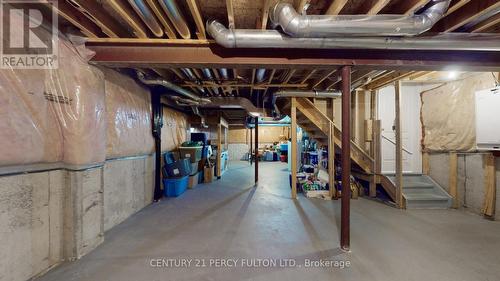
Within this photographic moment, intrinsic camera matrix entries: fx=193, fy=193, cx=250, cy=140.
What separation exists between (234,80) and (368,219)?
10.0 ft

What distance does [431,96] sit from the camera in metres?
3.73

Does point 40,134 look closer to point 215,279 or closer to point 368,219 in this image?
point 215,279

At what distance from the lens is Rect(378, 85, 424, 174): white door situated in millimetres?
4016

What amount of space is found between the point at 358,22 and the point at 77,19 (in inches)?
95.5

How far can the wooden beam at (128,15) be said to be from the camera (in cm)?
153

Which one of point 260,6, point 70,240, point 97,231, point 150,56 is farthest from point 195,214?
point 260,6

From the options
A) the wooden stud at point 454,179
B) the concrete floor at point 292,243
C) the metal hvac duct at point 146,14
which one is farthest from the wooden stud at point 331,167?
the metal hvac duct at point 146,14

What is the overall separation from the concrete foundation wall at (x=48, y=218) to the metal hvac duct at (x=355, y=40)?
1931 millimetres

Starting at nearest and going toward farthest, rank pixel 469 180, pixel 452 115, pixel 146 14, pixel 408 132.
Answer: pixel 146 14 → pixel 469 180 → pixel 452 115 → pixel 408 132

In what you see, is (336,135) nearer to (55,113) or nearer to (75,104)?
(75,104)

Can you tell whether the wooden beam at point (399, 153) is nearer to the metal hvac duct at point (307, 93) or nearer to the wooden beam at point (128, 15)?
the metal hvac duct at point (307, 93)

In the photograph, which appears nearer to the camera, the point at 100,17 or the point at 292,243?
the point at 100,17

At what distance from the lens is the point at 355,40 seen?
5.74 feet

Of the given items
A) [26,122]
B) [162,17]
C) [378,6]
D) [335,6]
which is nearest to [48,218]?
[26,122]
